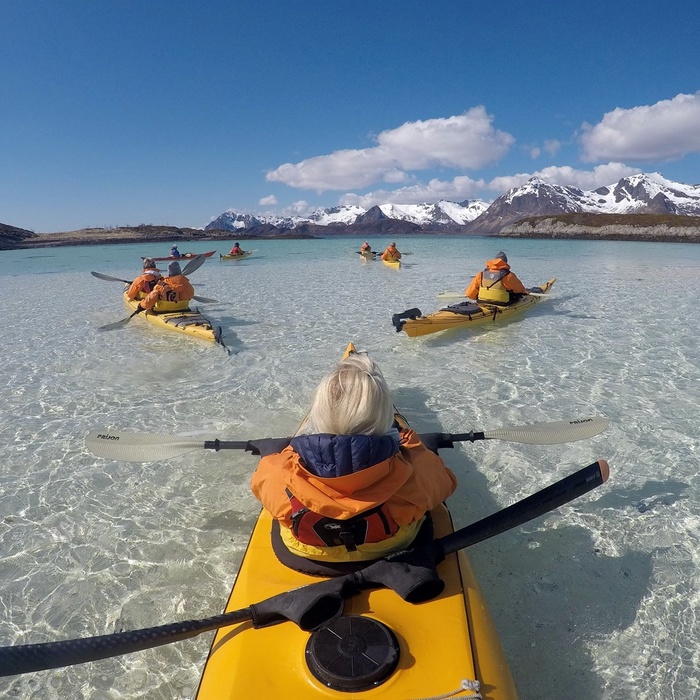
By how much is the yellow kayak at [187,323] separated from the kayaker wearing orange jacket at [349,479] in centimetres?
779

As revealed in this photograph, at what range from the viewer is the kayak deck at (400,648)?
2.24 m

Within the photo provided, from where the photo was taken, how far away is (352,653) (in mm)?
2338

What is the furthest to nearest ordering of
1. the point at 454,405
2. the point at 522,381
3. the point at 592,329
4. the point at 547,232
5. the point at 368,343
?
the point at 547,232 < the point at 592,329 < the point at 368,343 < the point at 522,381 < the point at 454,405

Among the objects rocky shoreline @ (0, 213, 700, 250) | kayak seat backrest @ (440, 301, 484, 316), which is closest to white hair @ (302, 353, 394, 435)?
kayak seat backrest @ (440, 301, 484, 316)

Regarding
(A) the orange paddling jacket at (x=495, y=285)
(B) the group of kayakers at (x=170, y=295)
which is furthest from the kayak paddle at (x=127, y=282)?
(A) the orange paddling jacket at (x=495, y=285)

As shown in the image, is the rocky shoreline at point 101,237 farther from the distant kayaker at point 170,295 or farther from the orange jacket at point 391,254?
the distant kayaker at point 170,295

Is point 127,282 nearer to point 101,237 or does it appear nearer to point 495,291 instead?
point 495,291

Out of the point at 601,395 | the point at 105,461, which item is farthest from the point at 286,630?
the point at 601,395

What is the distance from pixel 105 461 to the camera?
→ 5938 mm

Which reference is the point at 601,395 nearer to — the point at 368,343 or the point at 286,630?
the point at 368,343

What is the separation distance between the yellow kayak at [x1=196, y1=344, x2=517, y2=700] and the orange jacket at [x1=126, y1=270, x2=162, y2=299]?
40.2ft

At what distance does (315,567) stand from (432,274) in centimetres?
2412

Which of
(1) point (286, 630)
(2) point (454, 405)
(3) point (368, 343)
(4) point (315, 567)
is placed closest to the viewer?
(1) point (286, 630)

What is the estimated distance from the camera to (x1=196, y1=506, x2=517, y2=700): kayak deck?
2240 mm
